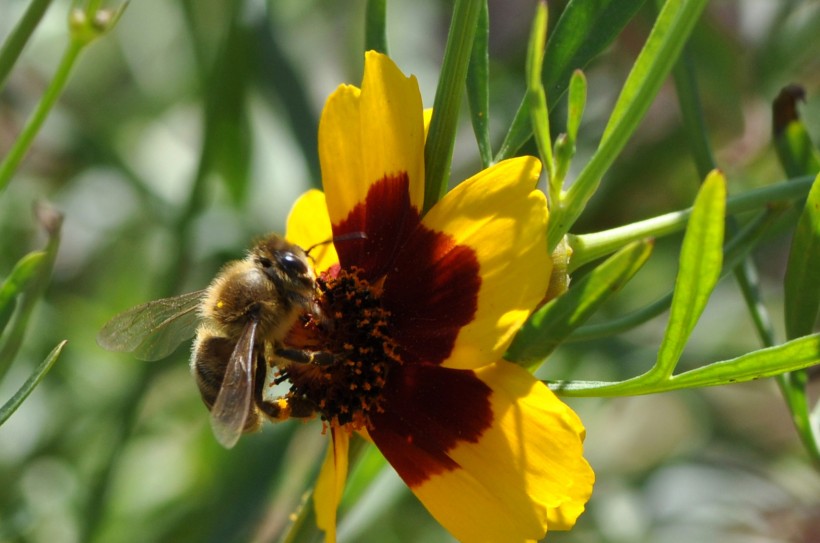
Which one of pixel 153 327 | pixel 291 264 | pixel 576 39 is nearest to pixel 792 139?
pixel 576 39

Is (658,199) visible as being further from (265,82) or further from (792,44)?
(265,82)

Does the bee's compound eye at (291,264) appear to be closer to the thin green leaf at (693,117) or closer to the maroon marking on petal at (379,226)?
the maroon marking on petal at (379,226)

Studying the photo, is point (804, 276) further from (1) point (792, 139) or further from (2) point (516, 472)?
(2) point (516, 472)

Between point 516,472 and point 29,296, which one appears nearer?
point 516,472

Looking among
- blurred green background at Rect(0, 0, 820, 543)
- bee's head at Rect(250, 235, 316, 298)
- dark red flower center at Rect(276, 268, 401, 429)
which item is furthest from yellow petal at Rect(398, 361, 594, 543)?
blurred green background at Rect(0, 0, 820, 543)

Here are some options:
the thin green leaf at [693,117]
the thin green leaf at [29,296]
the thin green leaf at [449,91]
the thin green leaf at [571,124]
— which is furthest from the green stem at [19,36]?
the thin green leaf at [693,117]

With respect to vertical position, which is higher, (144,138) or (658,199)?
(144,138)

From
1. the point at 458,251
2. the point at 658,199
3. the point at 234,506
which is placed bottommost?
the point at 658,199

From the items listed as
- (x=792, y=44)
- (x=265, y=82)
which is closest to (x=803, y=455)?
(x=792, y=44)
